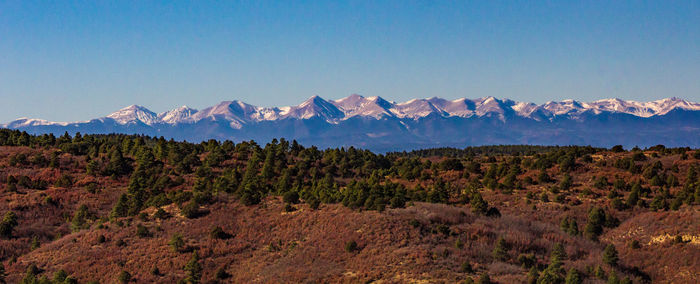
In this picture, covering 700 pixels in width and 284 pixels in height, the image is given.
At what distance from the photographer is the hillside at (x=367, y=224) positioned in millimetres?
53219

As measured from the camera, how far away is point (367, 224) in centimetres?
6284

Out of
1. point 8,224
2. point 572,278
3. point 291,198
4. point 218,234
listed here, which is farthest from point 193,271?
point 8,224

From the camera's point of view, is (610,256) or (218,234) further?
(218,234)

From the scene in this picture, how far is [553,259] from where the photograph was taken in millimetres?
49500

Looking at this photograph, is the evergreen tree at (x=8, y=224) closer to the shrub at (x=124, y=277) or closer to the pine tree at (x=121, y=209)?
the pine tree at (x=121, y=209)

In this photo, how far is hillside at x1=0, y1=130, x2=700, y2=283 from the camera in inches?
2095

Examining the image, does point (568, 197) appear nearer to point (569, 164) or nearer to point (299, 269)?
point (569, 164)

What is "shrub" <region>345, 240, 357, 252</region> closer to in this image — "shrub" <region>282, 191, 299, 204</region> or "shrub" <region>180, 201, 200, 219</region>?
"shrub" <region>282, 191, 299, 204</region>

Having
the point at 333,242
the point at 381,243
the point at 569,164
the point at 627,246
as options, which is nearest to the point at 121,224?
the point at 333,242

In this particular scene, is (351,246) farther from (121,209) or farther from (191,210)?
(121,209)

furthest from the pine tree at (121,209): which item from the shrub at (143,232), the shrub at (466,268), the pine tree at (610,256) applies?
the pine tree at (610,256)

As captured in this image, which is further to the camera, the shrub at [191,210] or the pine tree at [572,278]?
the shrub at [191,210]

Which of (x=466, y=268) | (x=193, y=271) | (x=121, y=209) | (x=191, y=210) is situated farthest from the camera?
(x=121, y=209)

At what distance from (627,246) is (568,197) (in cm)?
→ 2323
